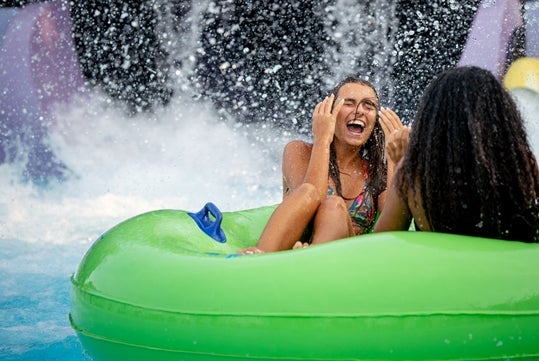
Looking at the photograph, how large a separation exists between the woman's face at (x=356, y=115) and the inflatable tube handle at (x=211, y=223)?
1.74 feet

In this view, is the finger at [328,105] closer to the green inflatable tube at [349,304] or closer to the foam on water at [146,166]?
the green inflatable tube at [349,304]

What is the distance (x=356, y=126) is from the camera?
2834mm

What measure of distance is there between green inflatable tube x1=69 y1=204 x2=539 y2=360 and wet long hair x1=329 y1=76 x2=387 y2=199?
937 mm

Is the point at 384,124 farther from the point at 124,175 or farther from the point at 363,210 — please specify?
the point at 124,175

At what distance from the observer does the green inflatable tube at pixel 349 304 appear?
67.6 inches

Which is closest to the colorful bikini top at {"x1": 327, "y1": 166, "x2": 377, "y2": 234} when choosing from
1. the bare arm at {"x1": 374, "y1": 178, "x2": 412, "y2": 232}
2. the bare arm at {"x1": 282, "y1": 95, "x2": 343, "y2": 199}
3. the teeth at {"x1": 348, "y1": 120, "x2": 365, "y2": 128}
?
the bare arm at {"x1": 282, "y1": 95, "x2": 343, "y2": 199}

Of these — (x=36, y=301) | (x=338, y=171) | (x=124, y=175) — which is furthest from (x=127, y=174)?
(x=338, y=171)

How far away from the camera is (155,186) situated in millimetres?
6199

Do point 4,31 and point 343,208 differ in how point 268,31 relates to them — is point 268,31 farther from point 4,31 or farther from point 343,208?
point 343,208

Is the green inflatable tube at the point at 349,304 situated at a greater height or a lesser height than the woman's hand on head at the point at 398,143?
lesser

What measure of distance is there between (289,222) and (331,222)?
0.13 m

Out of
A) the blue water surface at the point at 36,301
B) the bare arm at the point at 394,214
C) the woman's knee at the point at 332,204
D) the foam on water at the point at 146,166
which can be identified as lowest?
the blue water surface at the point at 36,301

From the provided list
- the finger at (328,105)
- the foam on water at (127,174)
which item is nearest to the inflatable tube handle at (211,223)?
the finger at (328,105)

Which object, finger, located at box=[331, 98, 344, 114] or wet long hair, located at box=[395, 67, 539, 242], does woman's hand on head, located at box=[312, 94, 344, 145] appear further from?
wet long hair, located at box=[395, 67, 539, 242]
